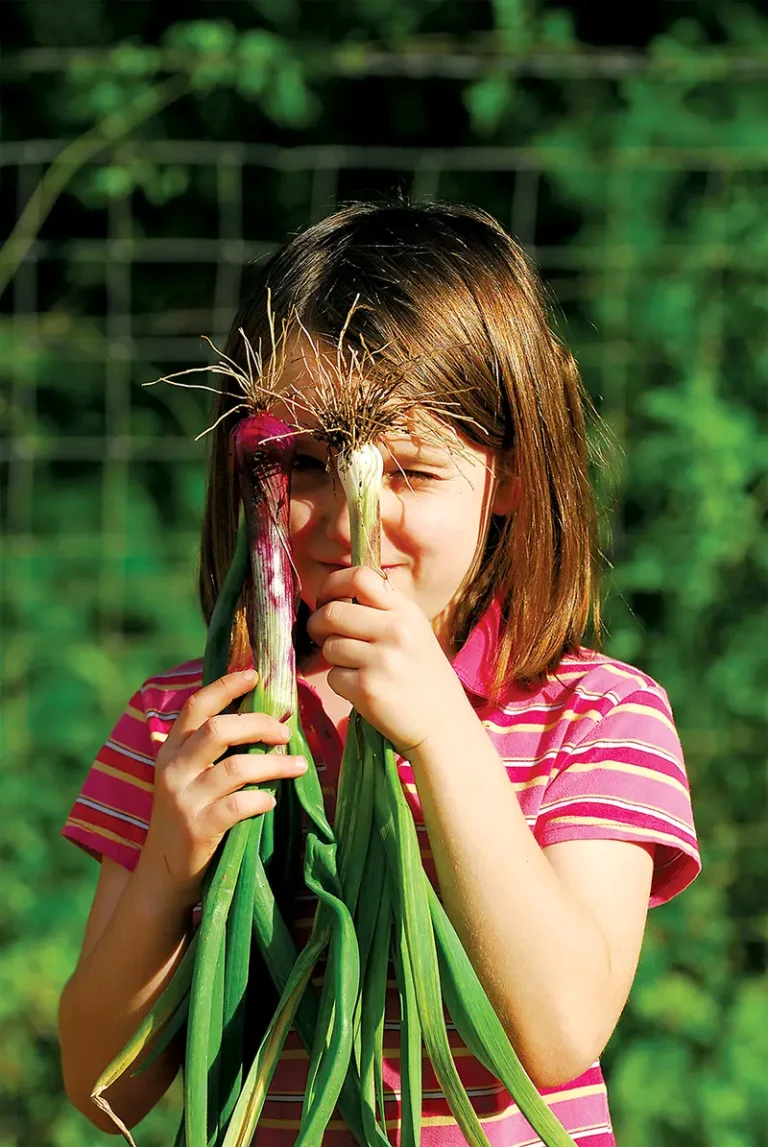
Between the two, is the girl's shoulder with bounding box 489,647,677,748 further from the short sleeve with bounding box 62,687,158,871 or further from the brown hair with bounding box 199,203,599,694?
the short sleeve with bounding box 62,687,158,871

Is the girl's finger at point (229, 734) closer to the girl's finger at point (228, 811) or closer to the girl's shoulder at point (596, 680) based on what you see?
the girl's finger at point (228, 811)

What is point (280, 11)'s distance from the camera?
10.4 feet

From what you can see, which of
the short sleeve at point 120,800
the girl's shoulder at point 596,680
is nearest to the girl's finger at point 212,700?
the short sleeve at point 120,800

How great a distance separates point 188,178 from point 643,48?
0.99 meters

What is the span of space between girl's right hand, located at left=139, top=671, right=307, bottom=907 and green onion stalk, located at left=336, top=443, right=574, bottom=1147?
0.09 metres

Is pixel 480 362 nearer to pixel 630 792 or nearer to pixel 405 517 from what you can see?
pixel 405 517

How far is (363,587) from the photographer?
1364 mm

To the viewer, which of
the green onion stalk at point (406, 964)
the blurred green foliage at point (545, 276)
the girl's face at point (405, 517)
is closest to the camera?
the green onion stalk at point (406, 964)

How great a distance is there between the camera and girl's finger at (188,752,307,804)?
1367 mm

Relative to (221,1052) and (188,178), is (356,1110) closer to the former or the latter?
(221,1052)

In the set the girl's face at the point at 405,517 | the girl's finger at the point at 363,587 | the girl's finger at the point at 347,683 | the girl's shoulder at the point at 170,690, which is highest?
the girl's face at the point at 405,517

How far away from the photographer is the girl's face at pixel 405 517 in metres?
1.51

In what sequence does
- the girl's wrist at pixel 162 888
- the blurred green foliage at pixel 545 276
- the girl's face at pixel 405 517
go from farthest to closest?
the blurred green foliage at pixel 545 276 → the girl's face at pixel 405 517 → the girl's wrist at pixel 162 888

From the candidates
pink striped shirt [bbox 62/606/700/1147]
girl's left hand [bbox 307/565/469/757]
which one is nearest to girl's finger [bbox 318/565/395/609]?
girl's left hand [bbox 307/565/469/757]
